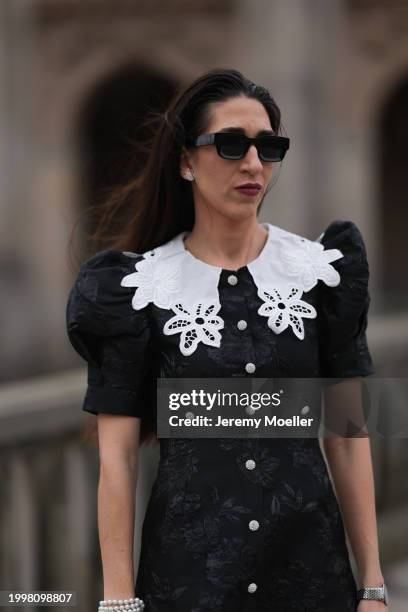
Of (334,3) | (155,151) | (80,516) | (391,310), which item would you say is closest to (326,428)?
(155,151)

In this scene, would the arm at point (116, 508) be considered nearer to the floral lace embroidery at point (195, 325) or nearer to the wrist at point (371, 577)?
the floral lace embroidery at point (195, 325)

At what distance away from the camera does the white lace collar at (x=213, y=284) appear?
217 cm

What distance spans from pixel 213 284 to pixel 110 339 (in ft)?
0.73

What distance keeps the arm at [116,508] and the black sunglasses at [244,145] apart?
53cm

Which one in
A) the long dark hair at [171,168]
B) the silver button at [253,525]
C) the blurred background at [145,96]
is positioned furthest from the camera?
the blurred background at [145,96]

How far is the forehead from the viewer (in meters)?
2.15

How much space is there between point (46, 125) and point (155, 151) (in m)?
12.5

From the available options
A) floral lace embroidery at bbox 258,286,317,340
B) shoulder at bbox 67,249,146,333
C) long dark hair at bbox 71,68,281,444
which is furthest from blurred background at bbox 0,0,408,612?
floral lace embroidery at bbox 258,286,317,340

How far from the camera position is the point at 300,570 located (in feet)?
6.97

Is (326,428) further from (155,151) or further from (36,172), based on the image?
(36,172)

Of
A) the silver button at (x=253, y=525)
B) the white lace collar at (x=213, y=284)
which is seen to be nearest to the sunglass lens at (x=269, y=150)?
the white lace collar at (x=213, y=284)

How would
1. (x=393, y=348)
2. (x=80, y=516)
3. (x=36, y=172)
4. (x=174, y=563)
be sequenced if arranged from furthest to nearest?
(x=36, y=172) < (x=393, y=348) < (x=80, y=516) < (x=174, y=563)

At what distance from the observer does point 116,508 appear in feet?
7.04

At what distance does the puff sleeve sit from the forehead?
0.31 meters
